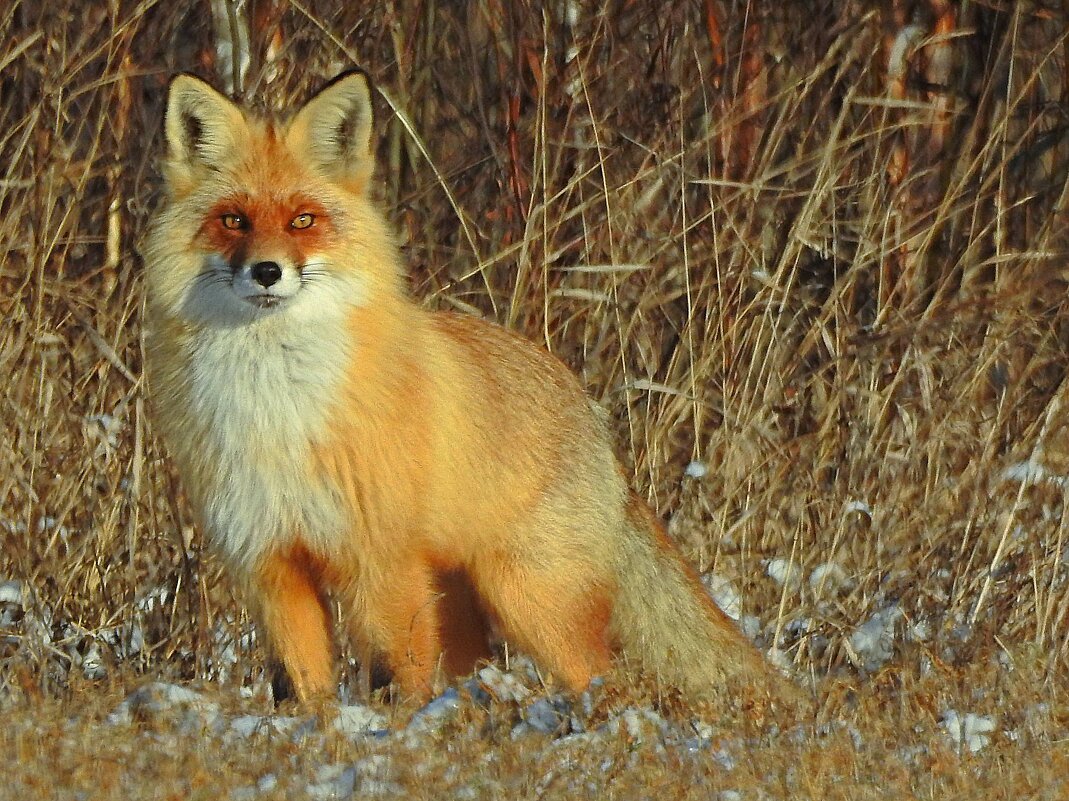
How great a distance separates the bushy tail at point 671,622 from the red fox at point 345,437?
0.01 m

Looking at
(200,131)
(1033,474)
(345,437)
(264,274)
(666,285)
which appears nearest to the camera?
(264,274)

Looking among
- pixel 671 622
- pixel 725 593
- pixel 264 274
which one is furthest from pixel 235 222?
pixel 725 593

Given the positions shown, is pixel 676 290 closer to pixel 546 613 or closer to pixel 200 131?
pixel 546 613

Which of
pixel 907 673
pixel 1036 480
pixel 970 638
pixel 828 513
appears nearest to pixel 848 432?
pixel 828 513

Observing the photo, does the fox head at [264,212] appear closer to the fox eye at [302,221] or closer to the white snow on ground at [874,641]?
the fox eye at [302,221]

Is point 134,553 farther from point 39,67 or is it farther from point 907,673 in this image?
Result: point 907,673

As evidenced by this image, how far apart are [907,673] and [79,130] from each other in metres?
3.85

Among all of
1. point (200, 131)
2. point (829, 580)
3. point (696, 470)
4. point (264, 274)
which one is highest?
Answer: point (200, 131)

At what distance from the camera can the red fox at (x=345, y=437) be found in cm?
461

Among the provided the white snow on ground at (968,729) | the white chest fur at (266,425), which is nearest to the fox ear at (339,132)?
the white chest fur at (266,425)

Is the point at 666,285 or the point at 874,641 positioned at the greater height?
the point at 666,285

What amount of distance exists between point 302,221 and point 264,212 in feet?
0.39

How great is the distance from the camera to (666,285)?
22.7 feet

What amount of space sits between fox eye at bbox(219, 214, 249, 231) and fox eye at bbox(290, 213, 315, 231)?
0.47ft
